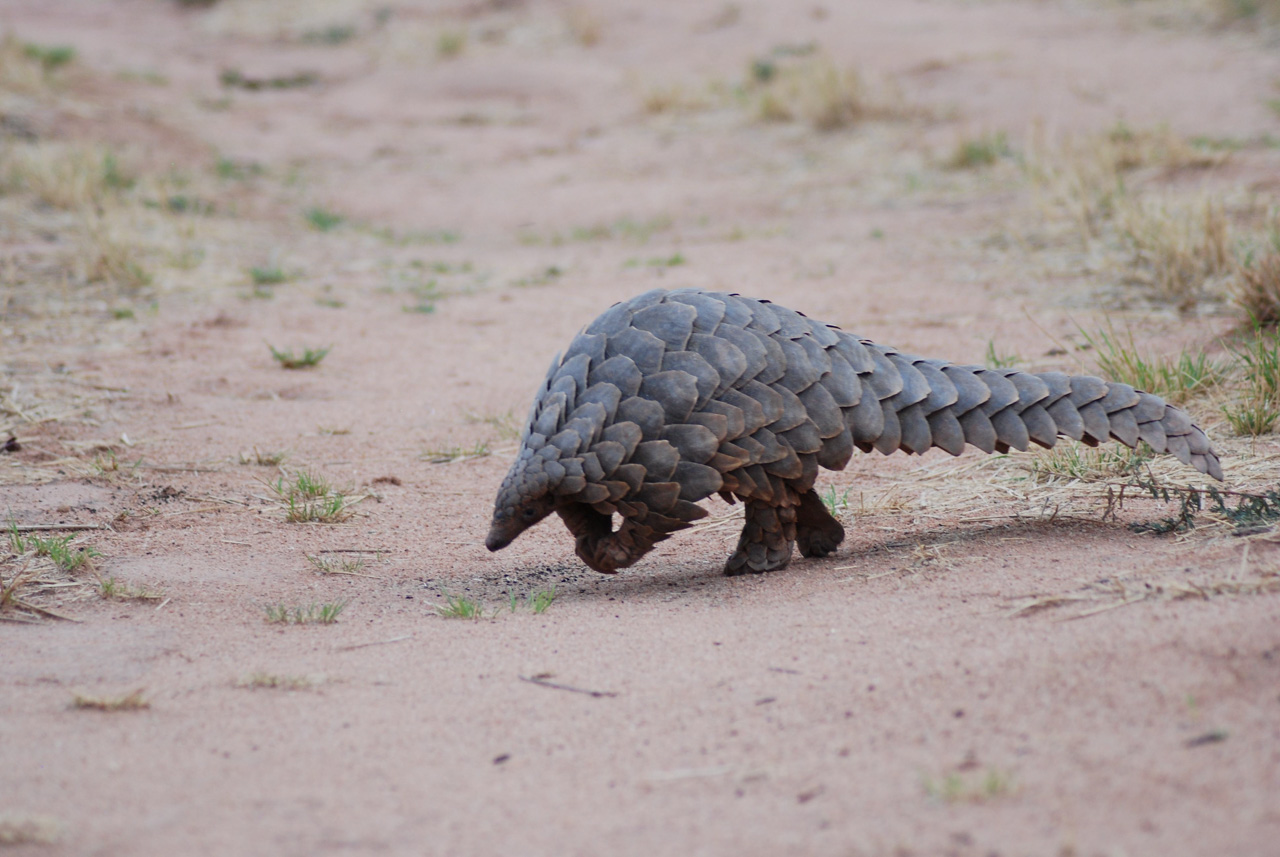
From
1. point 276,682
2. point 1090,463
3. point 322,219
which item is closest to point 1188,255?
point 1090,463

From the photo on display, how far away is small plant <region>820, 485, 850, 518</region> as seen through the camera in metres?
4.18

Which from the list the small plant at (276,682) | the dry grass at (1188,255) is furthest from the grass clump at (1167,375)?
the small plant at (276,682)

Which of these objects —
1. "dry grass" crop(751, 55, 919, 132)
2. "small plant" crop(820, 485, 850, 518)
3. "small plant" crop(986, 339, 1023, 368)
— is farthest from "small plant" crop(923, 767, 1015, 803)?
"dry grass" crop(751, 55, 919, 132)

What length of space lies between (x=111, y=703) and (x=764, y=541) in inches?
76.6

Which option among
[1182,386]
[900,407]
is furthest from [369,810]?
[1182,386]

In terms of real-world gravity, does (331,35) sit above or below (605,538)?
above

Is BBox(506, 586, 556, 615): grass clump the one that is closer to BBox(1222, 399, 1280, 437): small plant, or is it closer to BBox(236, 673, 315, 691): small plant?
BBox(236, 673, 315, 691): small plant

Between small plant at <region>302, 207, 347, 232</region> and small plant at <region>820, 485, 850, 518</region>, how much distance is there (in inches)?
291

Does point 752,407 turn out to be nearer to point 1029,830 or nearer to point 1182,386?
point 1029,830

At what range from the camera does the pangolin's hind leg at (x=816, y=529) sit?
147 inches

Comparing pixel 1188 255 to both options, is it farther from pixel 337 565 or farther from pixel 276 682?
pixel 276 682

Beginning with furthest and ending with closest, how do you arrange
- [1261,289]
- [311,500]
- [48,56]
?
[48,56]
[1261,289]
[311,500]

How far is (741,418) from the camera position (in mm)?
3289

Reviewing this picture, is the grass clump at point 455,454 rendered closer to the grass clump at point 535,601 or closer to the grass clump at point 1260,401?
the grass clump at point 535,601
